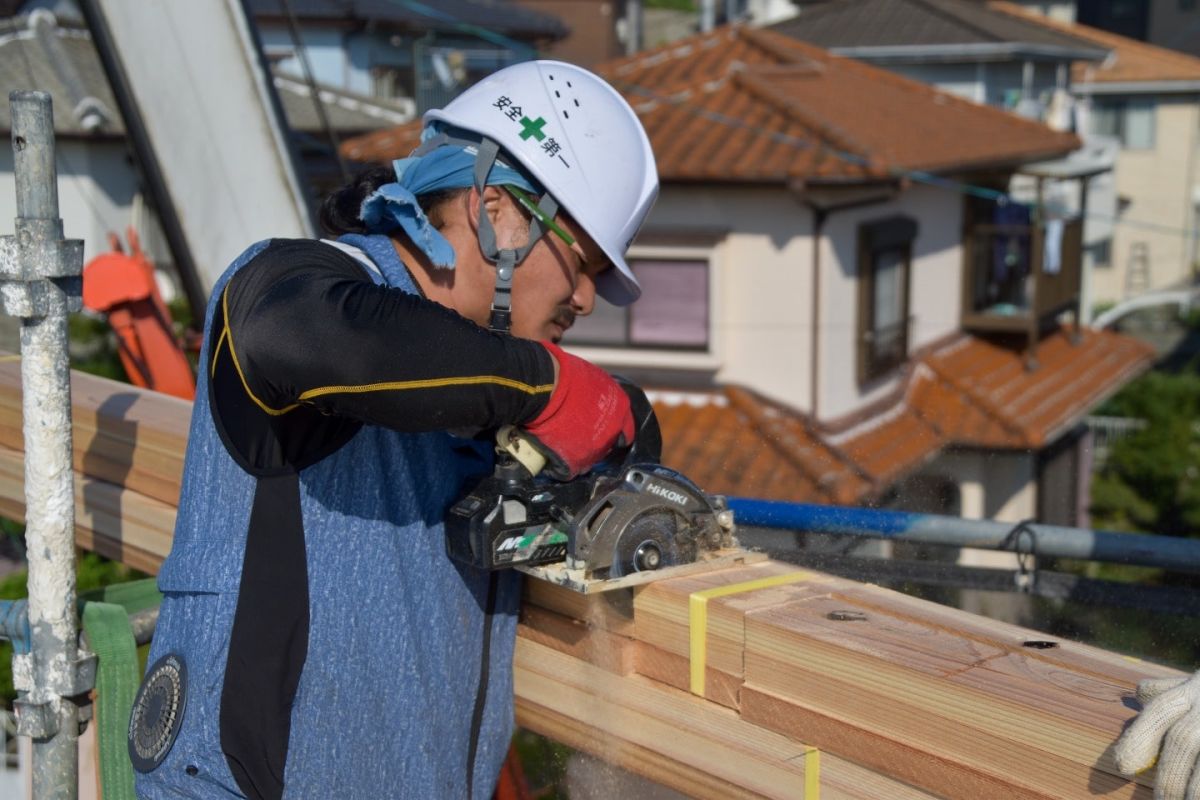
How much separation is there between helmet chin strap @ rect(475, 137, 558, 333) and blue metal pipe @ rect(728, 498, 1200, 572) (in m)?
1.09

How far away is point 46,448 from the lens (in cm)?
220

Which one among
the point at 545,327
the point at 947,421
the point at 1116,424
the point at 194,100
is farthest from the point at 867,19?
the point at 545,327

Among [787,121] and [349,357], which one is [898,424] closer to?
[787,121]

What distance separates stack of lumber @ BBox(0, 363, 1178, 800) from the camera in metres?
1.60

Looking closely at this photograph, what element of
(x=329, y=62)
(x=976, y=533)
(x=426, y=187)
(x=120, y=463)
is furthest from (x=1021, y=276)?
(x=426, y=187)

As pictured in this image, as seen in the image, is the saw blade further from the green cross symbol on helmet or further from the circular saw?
the green cross symbol on helmet

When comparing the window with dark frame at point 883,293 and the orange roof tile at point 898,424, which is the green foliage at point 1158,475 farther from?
the window with dark frame at point 883,293

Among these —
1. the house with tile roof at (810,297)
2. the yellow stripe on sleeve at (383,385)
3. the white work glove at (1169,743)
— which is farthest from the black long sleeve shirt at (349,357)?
the house with tile roof at (810,297)

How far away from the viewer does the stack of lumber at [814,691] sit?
160cm

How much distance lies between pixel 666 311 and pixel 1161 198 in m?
23.3

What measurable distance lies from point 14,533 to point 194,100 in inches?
71.0

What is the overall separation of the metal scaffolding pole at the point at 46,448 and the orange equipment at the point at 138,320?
95.5 inches

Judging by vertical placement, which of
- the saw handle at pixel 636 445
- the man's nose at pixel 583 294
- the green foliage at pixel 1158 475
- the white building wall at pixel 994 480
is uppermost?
the man's nose at pixel 583 294

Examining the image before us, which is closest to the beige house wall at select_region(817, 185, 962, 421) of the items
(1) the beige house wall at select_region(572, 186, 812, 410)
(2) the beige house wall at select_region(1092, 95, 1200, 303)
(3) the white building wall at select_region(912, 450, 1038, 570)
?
(1) the beige house wall at select_region(572, 186, 812, 410)
